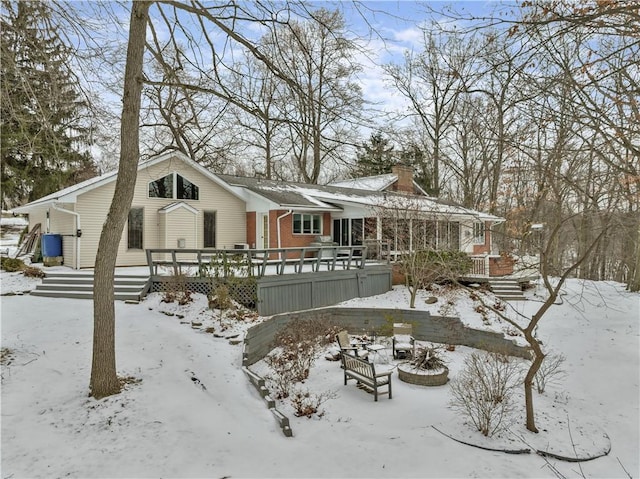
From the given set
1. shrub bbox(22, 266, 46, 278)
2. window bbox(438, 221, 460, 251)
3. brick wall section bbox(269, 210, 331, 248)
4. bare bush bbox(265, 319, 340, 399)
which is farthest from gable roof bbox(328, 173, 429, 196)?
shrub bbox(22, 266, 46, 278)

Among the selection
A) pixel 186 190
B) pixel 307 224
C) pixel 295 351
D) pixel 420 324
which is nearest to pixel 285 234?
pixel 307 224

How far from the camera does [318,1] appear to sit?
5.29m

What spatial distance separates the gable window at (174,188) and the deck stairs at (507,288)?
1258cm

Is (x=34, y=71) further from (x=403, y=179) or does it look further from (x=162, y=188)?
(x=403, y=179)

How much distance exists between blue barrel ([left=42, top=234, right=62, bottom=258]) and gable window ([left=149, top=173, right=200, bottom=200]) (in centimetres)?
368

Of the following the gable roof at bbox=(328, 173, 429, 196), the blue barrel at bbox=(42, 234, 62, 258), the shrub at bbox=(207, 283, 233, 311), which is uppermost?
the gable roof at bbox=(328, 173, 429, 196)

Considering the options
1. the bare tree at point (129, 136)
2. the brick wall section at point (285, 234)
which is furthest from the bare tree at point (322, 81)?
the brick wall section at point (285, 234)

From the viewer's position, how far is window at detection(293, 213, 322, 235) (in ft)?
56.0

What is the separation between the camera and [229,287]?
10586 mm

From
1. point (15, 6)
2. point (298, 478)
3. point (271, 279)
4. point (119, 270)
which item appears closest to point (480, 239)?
point (271, 279)

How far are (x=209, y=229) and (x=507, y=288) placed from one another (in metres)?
12.5

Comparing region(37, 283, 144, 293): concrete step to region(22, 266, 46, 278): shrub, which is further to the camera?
region(22, 266, 46, 278): shrub

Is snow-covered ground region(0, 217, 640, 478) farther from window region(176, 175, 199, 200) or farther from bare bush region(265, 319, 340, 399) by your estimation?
window region(176, 175, 199, 200)

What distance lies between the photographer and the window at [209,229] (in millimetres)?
16000
